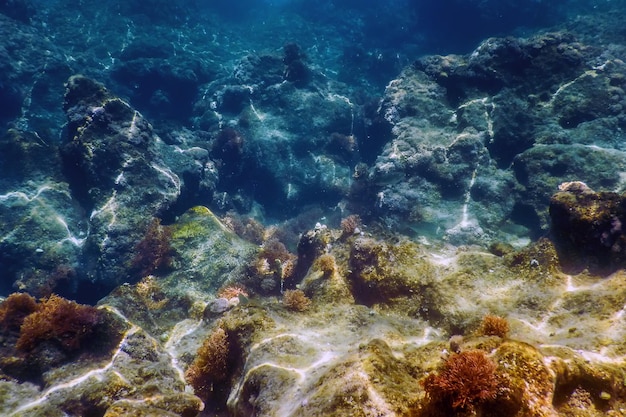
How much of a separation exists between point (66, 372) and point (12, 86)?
40.3ft

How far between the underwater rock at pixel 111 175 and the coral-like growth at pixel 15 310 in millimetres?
2552

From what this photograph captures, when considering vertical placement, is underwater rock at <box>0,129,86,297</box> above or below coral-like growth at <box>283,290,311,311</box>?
above

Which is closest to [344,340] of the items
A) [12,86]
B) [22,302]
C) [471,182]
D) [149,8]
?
[22,302]

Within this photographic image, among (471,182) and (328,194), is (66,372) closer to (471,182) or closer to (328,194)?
(471,182)

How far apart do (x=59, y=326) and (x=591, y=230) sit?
6.75 metres

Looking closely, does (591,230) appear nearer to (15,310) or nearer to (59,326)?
(59,326)

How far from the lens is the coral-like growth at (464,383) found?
191cm

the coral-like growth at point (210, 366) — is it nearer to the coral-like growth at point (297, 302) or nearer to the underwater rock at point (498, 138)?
the coral-like growth at point (297, 302)

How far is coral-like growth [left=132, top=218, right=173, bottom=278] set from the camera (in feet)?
24.4

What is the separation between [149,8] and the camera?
1938 cm

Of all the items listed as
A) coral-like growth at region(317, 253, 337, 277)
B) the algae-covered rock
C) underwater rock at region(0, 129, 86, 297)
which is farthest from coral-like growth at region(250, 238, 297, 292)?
underwater rock at region(0, 129, 86, 297)

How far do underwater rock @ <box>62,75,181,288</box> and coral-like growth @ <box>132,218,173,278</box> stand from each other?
Result: 0.23m

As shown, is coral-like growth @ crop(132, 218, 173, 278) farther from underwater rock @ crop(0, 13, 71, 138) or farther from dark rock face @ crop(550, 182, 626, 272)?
dark rock face @ crop(550, 182, 626, 272)

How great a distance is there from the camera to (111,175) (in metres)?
8.16
